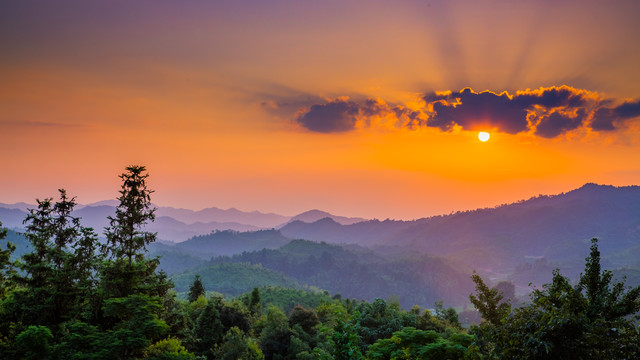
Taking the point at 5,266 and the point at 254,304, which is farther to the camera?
the point at 254,304

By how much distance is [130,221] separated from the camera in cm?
2420

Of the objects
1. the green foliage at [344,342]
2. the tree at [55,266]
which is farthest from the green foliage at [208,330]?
the green foliage at [344,342]

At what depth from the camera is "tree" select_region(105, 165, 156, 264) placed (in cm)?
2392

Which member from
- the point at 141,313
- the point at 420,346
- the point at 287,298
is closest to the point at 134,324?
the point at 141,313

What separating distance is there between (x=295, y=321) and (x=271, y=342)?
9113mm

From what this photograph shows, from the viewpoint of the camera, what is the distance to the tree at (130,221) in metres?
23.9

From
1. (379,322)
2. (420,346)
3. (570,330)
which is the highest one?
(570,330)

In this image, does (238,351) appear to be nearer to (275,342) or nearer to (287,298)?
(275,342)

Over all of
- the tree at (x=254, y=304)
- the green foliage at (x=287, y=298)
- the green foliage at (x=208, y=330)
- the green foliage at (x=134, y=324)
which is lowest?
the green foliage at (x=287, y=298)

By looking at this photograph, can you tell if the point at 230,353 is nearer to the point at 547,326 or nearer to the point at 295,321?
the point at 295,321

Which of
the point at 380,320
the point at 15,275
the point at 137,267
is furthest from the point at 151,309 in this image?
the point at 380,320

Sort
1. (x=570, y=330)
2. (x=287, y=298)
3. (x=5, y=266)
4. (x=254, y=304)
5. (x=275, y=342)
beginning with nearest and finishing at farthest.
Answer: (x=570, y=330) → (x=5, y=266) → (x=275, y=342) → (x=254, y=304) → (x=287, y=298)

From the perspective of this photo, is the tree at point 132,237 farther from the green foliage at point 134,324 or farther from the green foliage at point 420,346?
the green foliage at point 420,346

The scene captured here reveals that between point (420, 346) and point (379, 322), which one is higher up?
point (420, 346)
